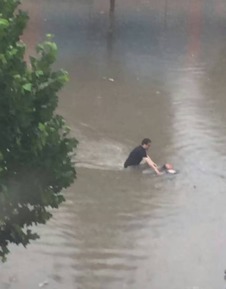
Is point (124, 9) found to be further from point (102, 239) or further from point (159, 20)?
point (102, 239)

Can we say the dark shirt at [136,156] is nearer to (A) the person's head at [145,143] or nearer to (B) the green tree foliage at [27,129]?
(A) the person's head at [145,143]

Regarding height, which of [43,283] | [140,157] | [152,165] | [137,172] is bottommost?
[137,172]

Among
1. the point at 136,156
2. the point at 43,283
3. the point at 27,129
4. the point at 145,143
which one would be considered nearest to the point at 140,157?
the point at 136,156

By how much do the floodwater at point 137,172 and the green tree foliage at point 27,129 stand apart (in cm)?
372

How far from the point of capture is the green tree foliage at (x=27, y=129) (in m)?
7.17

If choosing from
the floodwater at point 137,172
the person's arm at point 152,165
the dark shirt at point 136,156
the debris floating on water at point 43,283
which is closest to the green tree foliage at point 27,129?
the debris floating on water at point 43,283

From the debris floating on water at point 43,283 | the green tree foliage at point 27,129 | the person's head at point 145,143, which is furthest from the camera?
the person's head at point 145,143

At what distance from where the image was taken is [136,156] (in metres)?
16.6

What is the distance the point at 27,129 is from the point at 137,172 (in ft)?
30.8

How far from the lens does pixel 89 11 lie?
120ft

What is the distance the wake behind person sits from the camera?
16.6m

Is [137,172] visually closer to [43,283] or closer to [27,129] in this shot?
[43,283]

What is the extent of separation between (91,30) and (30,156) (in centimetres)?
2513

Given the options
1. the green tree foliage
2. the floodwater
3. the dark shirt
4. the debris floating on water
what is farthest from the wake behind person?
the green tree foliage
